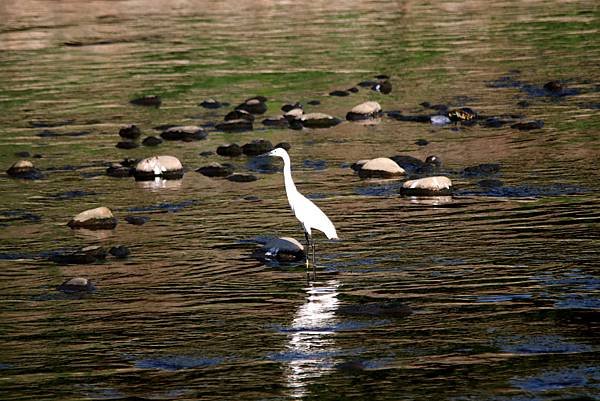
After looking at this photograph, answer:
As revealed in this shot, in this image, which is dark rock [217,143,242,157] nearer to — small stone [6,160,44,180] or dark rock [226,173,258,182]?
dark rock [226,173,258,182]

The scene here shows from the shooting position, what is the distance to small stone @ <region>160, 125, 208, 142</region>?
30.7 metres

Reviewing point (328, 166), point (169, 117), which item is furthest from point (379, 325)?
point (169, 117)

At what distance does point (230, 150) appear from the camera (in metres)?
28.5

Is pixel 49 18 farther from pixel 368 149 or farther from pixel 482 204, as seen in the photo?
pixel 482 204

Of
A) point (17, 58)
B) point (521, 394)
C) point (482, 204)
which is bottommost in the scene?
point (521, 394)

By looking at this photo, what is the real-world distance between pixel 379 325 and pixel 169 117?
60.8ft

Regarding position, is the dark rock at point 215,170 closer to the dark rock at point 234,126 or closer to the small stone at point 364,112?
the dark rock at point 234,126

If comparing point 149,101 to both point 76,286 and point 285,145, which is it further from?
point 76,286

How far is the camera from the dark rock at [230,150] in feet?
93.6

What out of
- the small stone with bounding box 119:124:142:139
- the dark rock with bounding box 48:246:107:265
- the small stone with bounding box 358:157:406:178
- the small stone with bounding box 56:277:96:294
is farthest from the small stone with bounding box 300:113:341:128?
the small stone with bounding box 56:277:96:294

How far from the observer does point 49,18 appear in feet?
190

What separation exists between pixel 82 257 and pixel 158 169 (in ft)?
21.6

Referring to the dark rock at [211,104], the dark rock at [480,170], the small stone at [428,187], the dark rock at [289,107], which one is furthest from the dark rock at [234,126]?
the small stone at [428,187]

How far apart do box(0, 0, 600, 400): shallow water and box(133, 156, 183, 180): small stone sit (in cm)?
36
